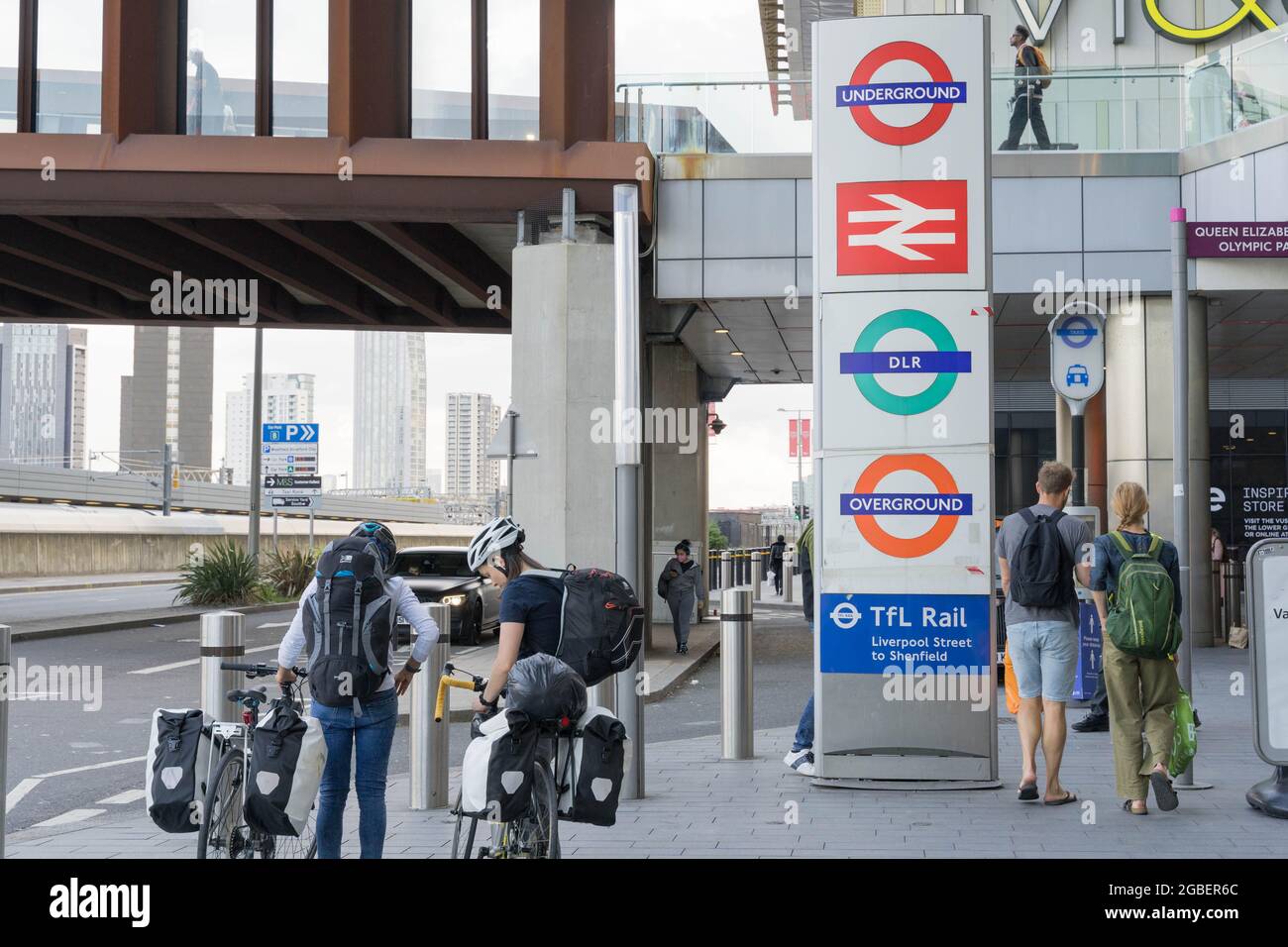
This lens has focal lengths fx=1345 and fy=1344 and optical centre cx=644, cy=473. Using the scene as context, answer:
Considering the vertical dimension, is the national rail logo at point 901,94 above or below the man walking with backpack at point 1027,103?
Answer: below

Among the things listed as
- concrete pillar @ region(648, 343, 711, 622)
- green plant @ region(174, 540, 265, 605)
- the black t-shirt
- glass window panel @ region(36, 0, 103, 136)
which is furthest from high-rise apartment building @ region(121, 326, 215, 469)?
the black t-shirt

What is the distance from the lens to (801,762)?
8.93m

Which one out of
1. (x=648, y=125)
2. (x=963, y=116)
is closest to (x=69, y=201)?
(x=648, y=125)

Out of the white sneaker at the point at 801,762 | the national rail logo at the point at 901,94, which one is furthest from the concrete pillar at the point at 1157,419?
the national rail logo at the point at 901,94

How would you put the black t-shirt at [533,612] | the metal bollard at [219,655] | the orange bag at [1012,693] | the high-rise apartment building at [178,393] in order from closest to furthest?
the black t-shirt at [533,612]
the metal bollard at [219,655]
the orange bag at [1012,693]
the high-rise apartment building at [178,393]

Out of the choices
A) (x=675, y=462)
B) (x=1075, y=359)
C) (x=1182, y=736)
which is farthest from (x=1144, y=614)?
(x=675, y=462)

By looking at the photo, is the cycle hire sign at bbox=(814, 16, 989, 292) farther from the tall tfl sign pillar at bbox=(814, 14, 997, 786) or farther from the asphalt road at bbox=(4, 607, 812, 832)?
the asphalt road at bbox=(4, 607, 812, 832)

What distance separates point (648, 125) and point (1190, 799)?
12.4 meters

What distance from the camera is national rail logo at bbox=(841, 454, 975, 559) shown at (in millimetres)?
8180

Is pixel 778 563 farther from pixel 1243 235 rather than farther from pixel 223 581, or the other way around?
pixel 1243 235

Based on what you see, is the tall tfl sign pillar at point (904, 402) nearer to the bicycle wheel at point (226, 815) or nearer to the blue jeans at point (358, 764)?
the blue jeans at point (358, 764)

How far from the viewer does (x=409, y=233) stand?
18.5 meters

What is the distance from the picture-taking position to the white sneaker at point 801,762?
8.74m

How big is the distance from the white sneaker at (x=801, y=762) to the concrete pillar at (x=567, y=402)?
6.84 m
